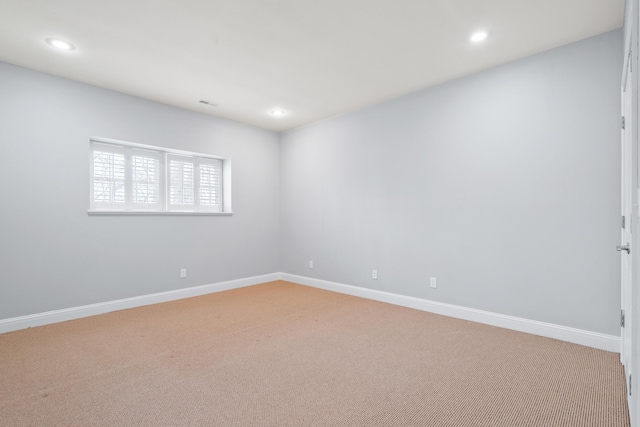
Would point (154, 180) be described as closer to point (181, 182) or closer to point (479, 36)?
point (181, 182)

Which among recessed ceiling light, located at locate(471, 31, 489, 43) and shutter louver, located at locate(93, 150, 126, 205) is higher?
recessed ceiling light, located at locate(471, 31, 489, 43)

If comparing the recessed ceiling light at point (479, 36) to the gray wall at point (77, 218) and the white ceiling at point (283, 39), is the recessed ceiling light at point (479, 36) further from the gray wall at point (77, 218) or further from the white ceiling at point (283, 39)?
the gray wall at point (77, 218)

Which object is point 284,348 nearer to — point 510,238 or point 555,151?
point 510,238

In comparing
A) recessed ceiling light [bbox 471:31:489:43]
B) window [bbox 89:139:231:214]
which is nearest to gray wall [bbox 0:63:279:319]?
window [bbox 89:139:231:214]

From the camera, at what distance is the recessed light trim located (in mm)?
2788

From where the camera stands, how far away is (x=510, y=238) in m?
3.17

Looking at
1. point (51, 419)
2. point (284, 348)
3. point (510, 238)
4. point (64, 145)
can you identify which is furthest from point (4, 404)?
point (510, 238)

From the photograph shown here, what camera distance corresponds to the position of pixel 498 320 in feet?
10.6

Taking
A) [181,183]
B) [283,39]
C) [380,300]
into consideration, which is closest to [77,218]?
[181,183]

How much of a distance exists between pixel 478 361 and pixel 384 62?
2782 mm

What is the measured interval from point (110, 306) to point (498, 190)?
4.50 metres

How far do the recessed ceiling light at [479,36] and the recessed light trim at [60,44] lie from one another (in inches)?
138

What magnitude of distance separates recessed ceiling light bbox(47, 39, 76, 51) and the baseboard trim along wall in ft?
8.65

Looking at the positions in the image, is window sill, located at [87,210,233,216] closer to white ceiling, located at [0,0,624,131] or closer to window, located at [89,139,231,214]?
window, located at [89,139,231,214]
